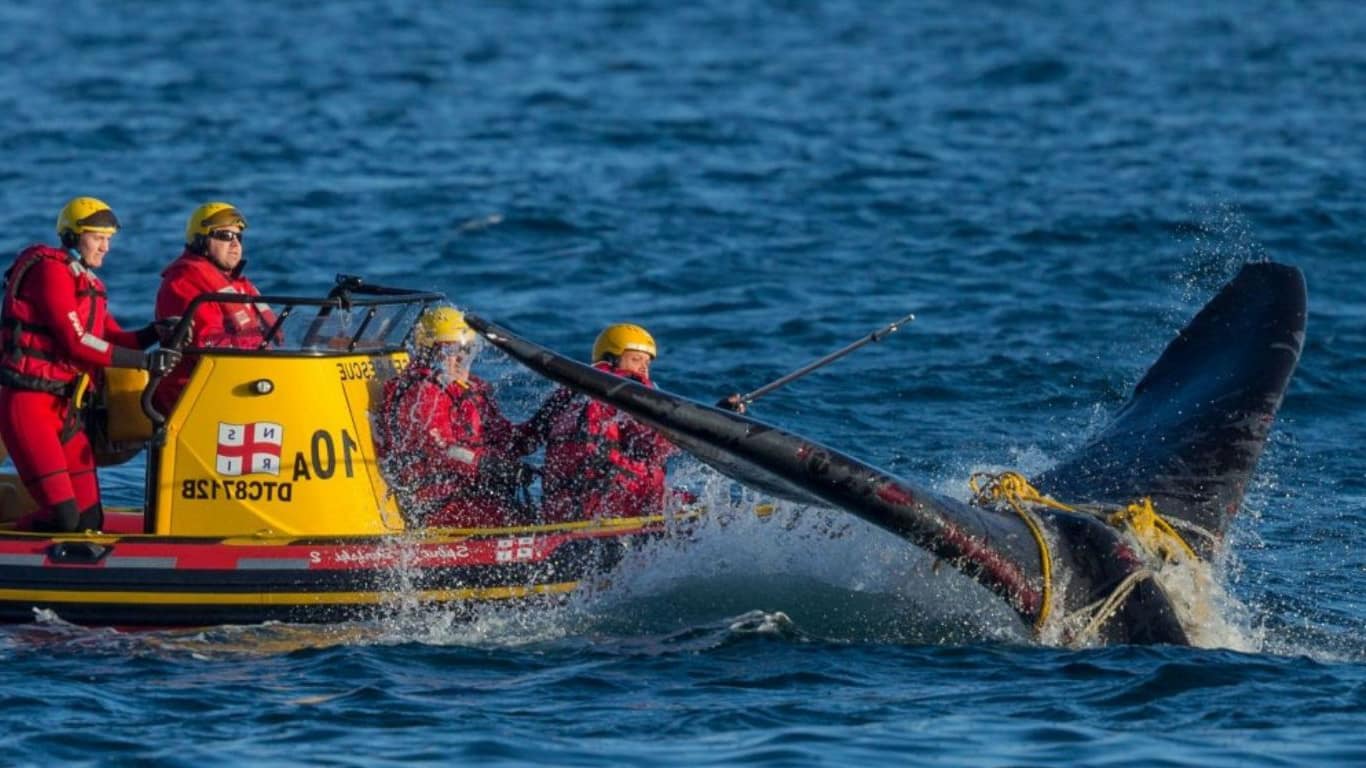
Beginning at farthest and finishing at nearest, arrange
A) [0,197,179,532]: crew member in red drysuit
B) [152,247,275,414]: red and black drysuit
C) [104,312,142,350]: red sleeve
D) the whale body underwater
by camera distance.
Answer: [104,312,142,350]: red sleeve, [152,247,275,414]: red and black drysuit, [0,197,179,532]: crew member in red drysuit, the whale body underwater

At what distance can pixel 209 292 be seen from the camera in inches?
588

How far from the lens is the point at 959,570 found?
43.3 ft

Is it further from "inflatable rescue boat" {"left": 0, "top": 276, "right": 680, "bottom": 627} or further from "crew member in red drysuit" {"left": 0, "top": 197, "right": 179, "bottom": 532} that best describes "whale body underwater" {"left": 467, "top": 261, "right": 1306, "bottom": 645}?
"crew member in red drysuit" {"left": 0, "top": 197, "right": 179, "bottom": 532}

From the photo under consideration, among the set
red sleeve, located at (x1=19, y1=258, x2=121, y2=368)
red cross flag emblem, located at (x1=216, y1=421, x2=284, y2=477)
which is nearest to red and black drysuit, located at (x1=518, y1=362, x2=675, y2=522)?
red cross flag emblem, located at (x1=216, y1=421, x2=284, y2=477)

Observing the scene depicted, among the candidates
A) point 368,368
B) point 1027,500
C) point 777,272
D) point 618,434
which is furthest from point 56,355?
point 777,272

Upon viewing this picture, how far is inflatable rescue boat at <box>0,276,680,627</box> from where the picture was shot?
46.8 ft

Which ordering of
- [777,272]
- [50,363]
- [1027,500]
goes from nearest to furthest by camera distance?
[1027,500] < [50,363] < [777,272]

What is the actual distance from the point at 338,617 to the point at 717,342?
9.99m

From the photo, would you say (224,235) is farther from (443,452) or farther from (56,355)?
(443,452)

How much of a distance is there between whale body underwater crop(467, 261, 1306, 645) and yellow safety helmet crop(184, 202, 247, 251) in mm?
3134

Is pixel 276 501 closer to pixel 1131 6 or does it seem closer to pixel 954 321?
pixel 954 321

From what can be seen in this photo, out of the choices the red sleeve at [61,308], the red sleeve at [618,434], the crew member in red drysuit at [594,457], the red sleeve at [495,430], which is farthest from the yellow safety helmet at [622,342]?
the red sleeve at [61,308]

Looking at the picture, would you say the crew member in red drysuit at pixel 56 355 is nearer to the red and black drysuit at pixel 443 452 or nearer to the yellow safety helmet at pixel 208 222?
the yellow safety helmet at pixel 208 222

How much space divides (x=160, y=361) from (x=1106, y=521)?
6.04 metres
